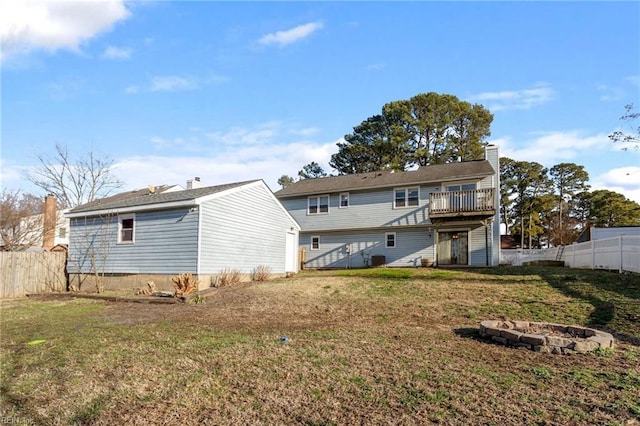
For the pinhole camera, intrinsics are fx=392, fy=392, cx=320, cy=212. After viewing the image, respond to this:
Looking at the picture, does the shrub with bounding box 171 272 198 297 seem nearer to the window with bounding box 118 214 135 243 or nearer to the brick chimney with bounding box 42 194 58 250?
the window with bounding box 118 214 135 243

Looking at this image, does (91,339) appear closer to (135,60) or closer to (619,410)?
(619,410)

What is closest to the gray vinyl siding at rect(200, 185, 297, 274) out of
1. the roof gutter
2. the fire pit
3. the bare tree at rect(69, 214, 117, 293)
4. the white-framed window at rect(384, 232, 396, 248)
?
the bare tree at rect(69, 214, 117, 293)

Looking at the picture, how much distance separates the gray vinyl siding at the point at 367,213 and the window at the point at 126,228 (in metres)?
12.3

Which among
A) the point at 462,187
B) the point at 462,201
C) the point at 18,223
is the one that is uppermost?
the point at 462,187

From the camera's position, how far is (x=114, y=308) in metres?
10.6

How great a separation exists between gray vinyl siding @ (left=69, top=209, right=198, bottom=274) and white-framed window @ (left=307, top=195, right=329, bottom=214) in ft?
41.4

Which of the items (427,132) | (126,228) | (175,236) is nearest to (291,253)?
(175,236)

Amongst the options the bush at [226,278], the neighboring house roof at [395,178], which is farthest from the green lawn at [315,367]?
the neighboring house roof at [395,178]

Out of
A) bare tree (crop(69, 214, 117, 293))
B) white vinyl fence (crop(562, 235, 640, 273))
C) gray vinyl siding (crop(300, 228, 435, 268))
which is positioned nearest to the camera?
white vinyl fence (crop(562, 235, 640, 273))

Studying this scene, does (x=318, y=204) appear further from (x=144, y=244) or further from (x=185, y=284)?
(x=185, y=284)

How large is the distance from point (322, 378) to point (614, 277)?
478 inches

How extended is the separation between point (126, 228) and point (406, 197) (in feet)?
50.0

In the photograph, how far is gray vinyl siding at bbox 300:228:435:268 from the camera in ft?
75.9

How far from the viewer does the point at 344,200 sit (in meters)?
25.4
